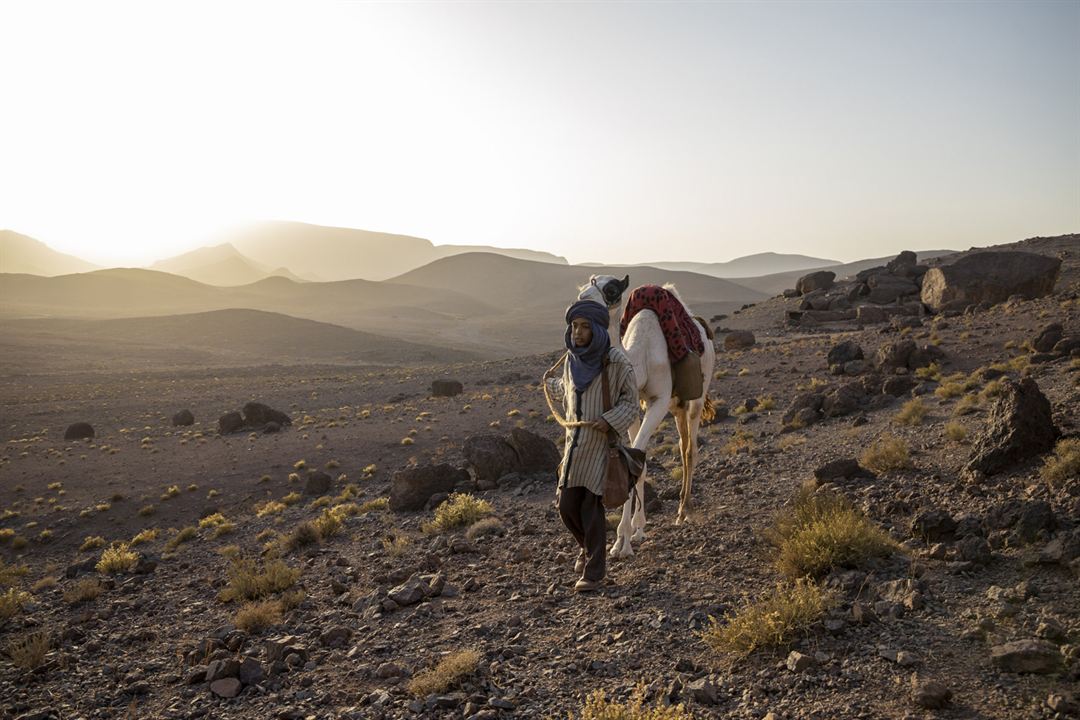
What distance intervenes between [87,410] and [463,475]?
91.3 feet

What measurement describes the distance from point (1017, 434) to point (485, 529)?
5.75 meters

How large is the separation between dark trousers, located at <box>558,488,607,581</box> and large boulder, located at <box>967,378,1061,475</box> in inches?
Answer: 153

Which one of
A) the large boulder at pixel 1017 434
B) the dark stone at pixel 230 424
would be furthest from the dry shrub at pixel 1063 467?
the dark stone at pixel 230 424

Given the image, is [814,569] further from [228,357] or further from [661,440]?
[228,357]

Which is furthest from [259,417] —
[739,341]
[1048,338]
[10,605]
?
[1048,338]

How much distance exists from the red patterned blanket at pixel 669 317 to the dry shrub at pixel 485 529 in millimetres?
3055

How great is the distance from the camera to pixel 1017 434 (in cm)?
646

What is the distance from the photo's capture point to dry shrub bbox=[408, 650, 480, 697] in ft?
14.5

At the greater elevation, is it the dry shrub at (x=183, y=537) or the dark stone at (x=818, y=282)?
the dark stone at (x=818, y=282)

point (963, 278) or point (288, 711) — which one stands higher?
point (963, 278)

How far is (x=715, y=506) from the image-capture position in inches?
310

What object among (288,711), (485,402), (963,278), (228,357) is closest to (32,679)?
(288,711)

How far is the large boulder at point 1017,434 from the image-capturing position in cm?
646

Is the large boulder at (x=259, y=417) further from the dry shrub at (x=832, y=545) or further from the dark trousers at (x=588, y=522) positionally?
the dry shrub at (x=832, y=545)
